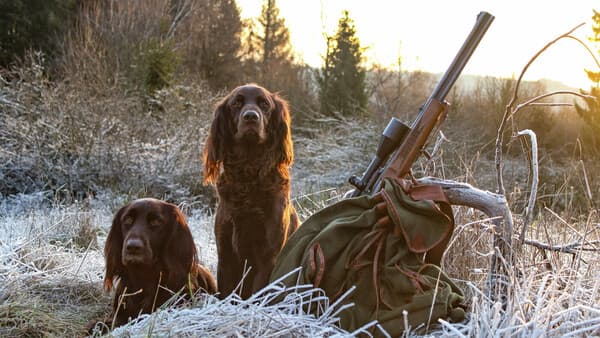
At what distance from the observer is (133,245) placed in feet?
10.4

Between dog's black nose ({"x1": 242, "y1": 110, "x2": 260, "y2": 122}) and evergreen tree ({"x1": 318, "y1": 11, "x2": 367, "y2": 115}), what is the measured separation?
43.8ft

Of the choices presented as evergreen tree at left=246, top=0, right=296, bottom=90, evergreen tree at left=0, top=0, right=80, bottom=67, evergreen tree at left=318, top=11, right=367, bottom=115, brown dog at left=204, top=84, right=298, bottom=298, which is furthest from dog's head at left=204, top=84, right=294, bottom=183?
evergreen tree at left=246, top=0, right=296, bottom=90

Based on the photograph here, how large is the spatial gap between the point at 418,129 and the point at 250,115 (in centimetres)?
112

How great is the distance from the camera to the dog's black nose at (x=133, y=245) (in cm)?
318

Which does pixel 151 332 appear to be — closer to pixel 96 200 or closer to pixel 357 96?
pixel 96 200

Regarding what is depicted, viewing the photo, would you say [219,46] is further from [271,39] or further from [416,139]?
[416,139]

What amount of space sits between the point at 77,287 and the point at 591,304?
10.9 ft

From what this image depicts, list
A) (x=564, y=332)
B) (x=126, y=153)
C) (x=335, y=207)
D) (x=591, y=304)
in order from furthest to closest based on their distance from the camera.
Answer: (x=126, y=153) < (x=335, y=207) < (x=591, y=304) < (x=564, y=332)

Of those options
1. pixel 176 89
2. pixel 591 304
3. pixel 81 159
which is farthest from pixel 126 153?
pixel 591 304

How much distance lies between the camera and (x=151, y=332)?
240 cm

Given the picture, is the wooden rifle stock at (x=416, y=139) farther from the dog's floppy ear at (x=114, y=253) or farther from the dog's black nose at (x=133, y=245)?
the dog's floppy ear at (x=114, y=253)

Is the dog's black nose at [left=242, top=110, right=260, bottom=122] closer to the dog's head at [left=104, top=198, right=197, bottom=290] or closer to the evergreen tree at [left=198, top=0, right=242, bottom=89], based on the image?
the dog's head at [left=104, top=198, right=197, bottom=290]

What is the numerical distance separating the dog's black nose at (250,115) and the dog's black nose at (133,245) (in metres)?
1.00

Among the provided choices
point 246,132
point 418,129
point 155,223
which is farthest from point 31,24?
point 418,129
